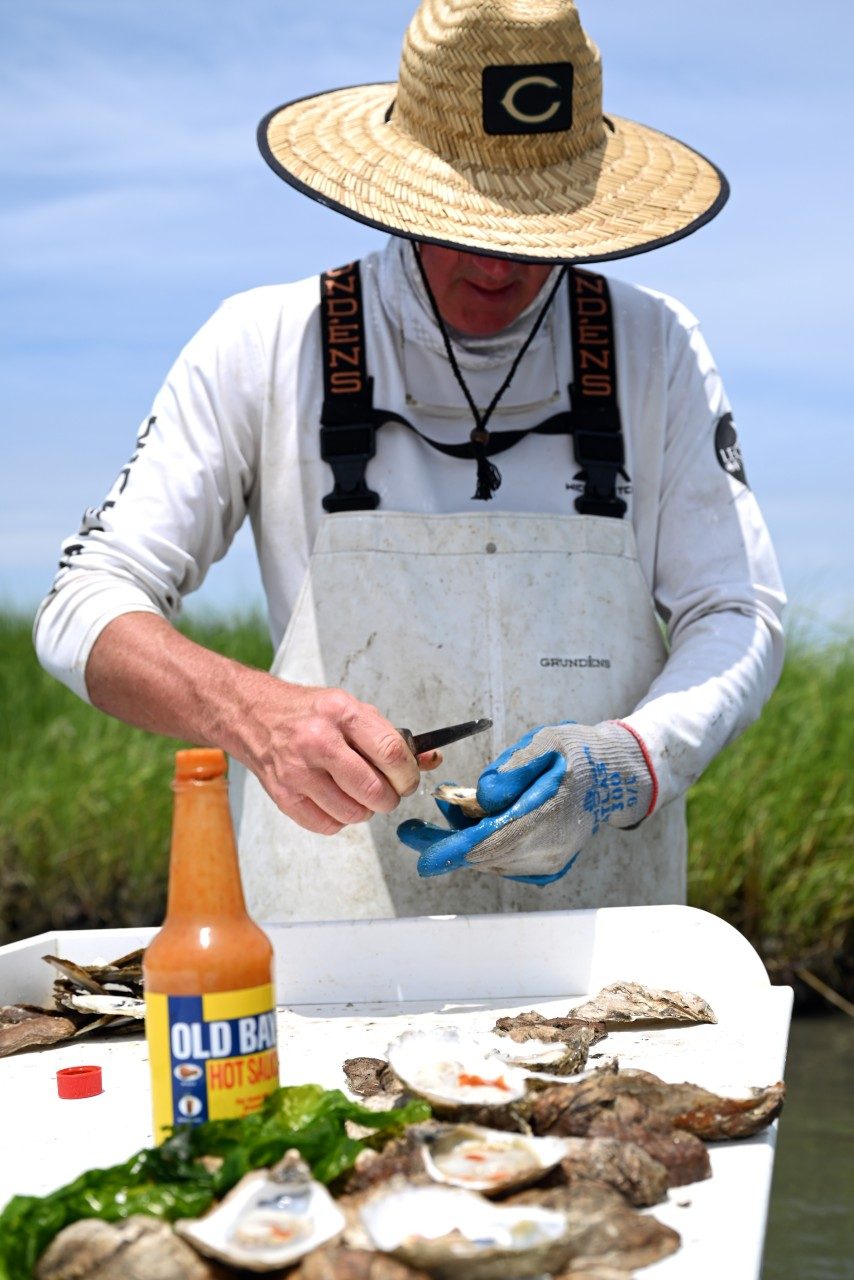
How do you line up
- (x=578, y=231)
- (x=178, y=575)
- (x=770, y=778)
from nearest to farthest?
(x=578, y=231), (x=178, y=575), (x=770, y=778)

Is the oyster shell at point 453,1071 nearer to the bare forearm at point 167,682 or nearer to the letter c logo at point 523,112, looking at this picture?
the bare forearm at point 167,682

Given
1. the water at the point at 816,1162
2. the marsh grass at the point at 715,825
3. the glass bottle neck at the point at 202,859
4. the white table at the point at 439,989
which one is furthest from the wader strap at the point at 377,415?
the marsh grass at the point at 715,825

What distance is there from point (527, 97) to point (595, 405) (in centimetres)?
54

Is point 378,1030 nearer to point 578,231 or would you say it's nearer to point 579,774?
point 579,774

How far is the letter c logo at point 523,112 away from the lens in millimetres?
2246

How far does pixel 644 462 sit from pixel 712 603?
0.93 ft

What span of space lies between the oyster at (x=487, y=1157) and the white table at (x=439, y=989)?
369 mm

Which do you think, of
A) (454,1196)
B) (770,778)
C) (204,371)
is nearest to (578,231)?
(204,371)

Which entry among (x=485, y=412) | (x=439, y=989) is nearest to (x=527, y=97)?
(x=485, y=412)

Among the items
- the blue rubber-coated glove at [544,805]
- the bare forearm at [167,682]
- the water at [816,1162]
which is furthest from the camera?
the water at [816,1162]

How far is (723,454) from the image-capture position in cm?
259

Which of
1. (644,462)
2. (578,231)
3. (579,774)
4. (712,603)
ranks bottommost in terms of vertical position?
(579,774)

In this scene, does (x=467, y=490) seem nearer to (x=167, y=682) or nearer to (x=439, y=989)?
(x=167, y=682)

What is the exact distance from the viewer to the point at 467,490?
247 centimetres
